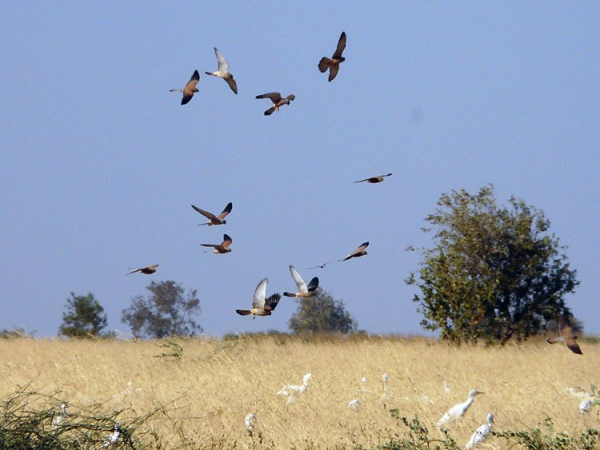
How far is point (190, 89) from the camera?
39.3ft

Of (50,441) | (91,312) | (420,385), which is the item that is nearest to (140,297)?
(91,312)

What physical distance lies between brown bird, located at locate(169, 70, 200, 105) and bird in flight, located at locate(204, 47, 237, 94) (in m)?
0.28

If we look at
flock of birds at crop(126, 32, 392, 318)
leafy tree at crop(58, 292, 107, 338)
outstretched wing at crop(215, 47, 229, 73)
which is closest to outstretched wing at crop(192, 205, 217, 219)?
flock of birds at crop(126, 32, 392, 318)

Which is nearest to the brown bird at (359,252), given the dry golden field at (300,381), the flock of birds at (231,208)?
the flock of birds at (231,208)

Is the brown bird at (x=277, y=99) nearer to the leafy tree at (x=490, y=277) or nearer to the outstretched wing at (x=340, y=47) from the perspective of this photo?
the outstretched wing at (x=340, y=47)

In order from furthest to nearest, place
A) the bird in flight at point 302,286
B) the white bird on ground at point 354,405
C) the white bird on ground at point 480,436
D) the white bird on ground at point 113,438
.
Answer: the white bird on ground at point 354,405
the bird in flight at point 302,286
the white bird on ground at point 480,436
the white bird on ground at point 113,438

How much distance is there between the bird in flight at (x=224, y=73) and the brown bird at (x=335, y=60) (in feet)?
4.61

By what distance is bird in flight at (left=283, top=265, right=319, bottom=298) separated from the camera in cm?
1089

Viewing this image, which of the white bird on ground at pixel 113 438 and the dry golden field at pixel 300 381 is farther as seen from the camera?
the dry golden field at pixel 300 381

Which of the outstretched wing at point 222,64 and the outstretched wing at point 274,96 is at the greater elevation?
the outstretched wing at point 222,64

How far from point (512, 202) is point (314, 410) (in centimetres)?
1488

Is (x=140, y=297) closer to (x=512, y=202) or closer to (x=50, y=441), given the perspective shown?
(x=512, y=202)

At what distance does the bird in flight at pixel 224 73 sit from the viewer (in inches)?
478

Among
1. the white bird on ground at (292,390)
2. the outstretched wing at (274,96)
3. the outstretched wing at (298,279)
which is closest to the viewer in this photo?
the outstretched wing at (298,279)
